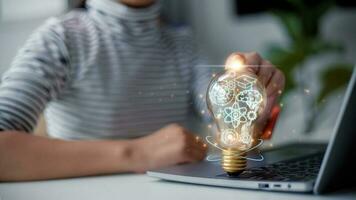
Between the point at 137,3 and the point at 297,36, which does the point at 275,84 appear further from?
the point at 297,36

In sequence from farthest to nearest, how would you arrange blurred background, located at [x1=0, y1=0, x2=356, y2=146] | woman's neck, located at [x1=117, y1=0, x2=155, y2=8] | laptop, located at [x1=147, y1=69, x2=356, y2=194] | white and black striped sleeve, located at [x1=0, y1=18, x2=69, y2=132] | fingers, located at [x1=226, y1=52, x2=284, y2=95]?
blurred background, located at [x1=0, y1=0, x2=356, y2=146] → woman's neck, located at [x1=117, y1=0, x2=155, y2=8] → white and black striped sleeve, located at [x1=0, y1=18, x2=69, y2=132] → fingers, located at [x1=226, y1=52, x2=284, y2=95] → laptop, located at [x1=147, y1=69, x2=356, y2=194]

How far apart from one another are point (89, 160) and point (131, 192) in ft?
0.39

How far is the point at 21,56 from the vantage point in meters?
0.63

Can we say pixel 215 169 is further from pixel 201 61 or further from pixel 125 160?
pixel 201 61

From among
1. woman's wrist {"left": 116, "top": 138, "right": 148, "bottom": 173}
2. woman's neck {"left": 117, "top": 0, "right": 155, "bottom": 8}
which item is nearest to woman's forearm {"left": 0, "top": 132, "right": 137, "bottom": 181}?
woman's wrist {"left": 116, "top": 138, "right": 148, "bottom": 173}

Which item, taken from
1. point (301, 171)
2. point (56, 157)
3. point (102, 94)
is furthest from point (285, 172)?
point (102, 94)

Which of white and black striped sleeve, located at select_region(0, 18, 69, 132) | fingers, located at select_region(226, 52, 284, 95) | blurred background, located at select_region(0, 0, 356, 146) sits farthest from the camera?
blurred background, located at select_region(0, 0, 356, 146)

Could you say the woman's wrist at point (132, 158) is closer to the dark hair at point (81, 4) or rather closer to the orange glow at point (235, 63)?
the orange glow at point (235, 63)

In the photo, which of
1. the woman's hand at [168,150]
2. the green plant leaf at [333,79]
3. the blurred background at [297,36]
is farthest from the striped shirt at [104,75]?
the green plant leaf at [333,79]

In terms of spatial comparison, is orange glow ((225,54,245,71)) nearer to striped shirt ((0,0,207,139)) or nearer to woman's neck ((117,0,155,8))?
striped shirt ((0,0,207,139))

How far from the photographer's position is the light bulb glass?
46cm

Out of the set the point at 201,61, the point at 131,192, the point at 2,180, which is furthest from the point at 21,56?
the point at 201,61

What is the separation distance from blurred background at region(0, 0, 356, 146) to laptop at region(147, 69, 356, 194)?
41.9 inches

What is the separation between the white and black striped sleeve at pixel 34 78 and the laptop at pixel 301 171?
192mm
